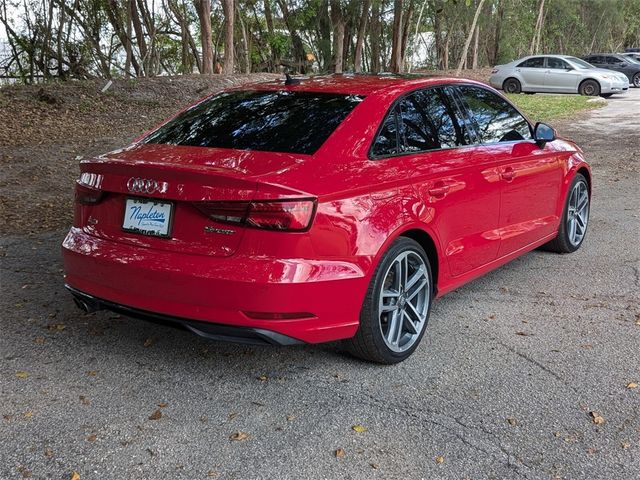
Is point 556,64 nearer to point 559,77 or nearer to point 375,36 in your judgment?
point 559,77

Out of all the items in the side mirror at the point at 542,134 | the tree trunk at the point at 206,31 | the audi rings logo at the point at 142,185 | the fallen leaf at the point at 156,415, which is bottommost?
the fallen leaf at the point at 156,415

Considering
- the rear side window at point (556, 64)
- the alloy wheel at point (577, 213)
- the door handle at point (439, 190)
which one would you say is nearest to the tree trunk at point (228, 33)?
the alloy wheel at point (577, 213)

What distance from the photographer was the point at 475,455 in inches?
119

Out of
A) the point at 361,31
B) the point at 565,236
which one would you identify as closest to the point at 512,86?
the point at 361,31

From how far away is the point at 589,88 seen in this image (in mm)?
24266

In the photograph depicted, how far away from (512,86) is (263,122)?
2336 cm

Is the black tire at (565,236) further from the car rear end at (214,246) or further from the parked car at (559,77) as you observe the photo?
the parked car at (559,77)

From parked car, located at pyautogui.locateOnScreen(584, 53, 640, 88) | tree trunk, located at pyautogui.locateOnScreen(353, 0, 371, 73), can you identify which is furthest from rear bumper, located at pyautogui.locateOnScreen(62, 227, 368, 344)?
parked car, located at pyautogui.locateOnScreen(584, 53, 640, 88)

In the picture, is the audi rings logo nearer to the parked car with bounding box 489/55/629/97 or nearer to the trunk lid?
the trunk lid

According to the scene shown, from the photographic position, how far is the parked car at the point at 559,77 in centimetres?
2405

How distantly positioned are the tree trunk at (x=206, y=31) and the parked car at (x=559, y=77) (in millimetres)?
12654

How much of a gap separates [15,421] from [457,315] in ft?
9.31

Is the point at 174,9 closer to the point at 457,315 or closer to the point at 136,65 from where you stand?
the point at 136,65

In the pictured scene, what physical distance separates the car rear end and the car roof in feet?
1.67
